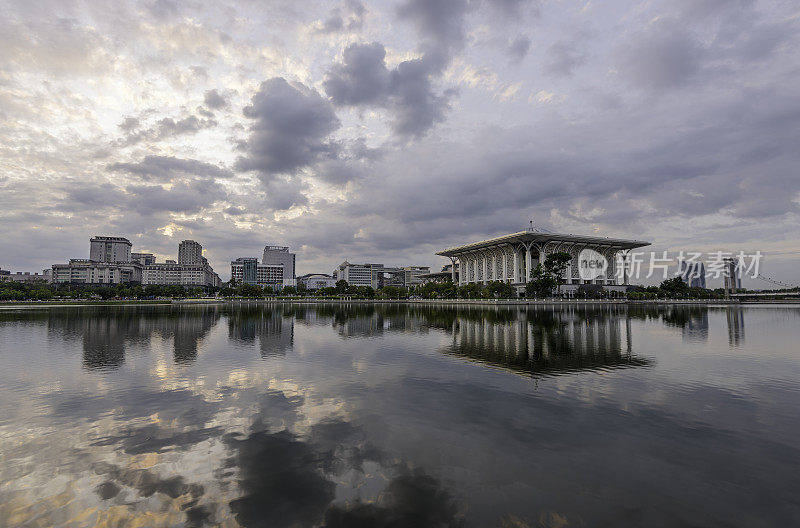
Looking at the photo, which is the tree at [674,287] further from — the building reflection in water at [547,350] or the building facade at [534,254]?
the building reflection in water at [547,350]

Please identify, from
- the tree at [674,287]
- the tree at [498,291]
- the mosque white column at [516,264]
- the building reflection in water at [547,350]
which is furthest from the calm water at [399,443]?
the tree at [674,287]

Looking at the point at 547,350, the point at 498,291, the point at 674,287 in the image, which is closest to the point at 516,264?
the point at 498,291

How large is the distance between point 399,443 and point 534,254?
150m

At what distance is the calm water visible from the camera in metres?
7.19

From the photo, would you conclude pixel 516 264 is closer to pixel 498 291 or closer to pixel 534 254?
pixel 534 254

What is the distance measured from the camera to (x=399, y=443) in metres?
10.3

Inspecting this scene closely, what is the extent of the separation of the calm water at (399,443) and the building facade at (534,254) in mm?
124850

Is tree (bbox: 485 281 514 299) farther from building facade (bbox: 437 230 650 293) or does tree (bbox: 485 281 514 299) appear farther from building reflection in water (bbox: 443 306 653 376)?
building reflection in water (bbox: 443 306 653 376)

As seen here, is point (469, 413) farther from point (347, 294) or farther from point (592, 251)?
point (592, 251)

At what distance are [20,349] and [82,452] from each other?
24601mm

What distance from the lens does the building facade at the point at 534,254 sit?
144 m

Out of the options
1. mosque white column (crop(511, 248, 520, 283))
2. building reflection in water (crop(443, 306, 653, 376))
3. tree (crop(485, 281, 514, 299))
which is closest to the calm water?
building reflection in water (crop(443, 306, 653, 376))

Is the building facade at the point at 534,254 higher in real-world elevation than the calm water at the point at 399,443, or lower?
higher

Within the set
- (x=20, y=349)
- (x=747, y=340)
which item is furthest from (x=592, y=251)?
(x=20, y=349)
